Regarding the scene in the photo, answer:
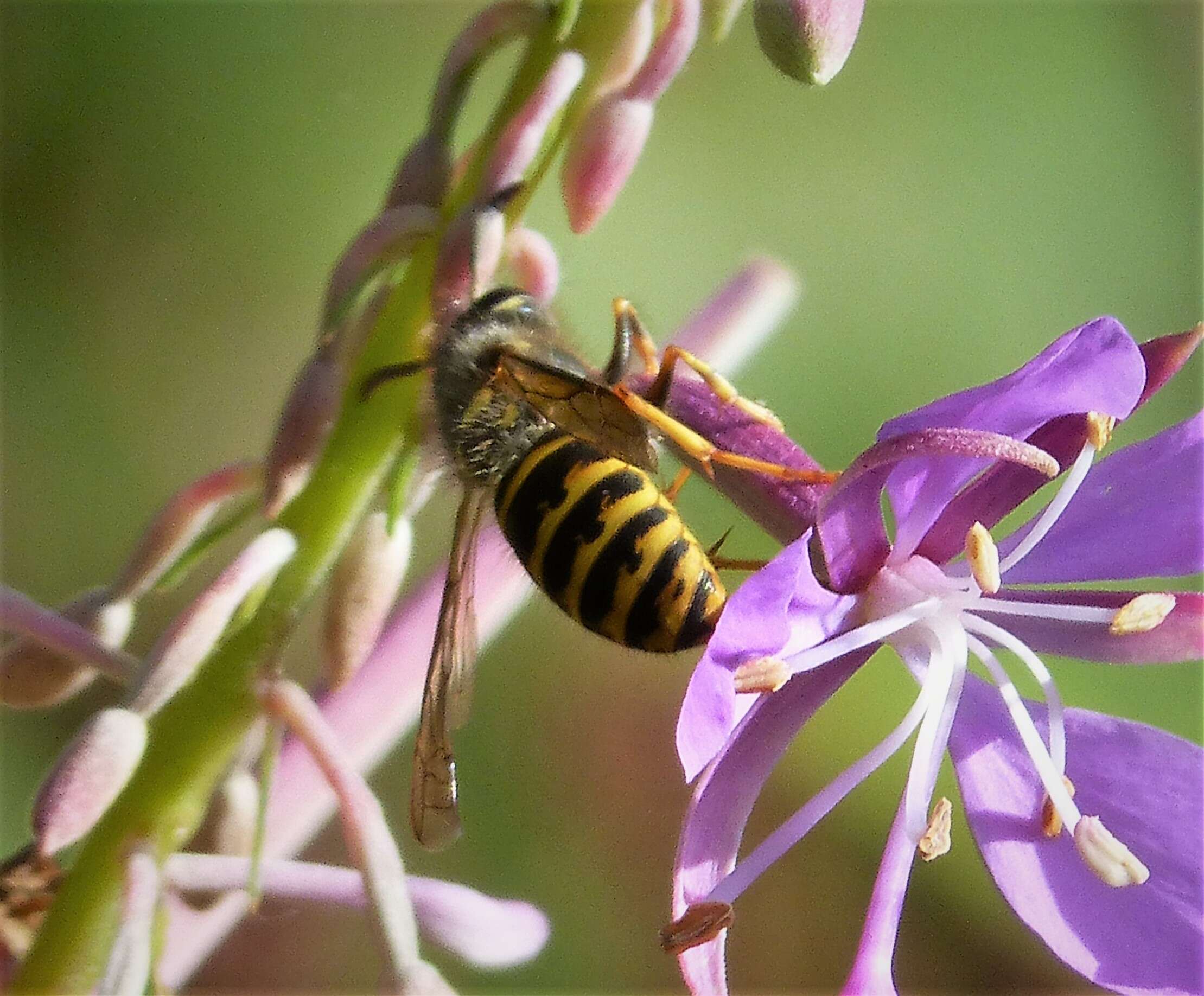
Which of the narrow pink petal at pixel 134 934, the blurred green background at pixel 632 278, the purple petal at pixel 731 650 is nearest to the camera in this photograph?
the purple petal at pixel 731 650

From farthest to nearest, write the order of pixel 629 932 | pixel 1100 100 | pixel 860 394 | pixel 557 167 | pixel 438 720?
pixel 1100 100 → pixel 860 394 → pixel 629 932 → pixel 557 167 → pixel 438 720

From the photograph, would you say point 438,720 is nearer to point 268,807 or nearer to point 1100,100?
point 268,807

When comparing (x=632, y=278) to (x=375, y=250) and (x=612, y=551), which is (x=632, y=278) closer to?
(x=375, y=250)

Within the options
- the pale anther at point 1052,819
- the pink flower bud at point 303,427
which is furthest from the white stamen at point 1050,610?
the pink flower bud at point 303,427

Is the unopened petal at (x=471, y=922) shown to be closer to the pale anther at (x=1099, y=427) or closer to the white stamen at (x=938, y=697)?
the white stamen at (x=938, y=697)

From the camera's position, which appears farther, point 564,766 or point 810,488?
point 564,766

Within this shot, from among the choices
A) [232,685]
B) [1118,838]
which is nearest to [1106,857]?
[1118,838]

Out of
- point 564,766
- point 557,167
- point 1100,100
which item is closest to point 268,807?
point 557,167
